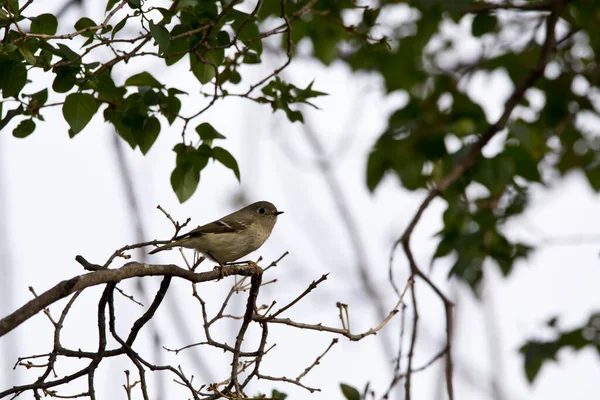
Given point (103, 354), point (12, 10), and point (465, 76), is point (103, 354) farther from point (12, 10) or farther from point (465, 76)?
point (465, 76)

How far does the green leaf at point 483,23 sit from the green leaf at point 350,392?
7.99 ft

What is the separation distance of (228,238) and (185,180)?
109 centimetres

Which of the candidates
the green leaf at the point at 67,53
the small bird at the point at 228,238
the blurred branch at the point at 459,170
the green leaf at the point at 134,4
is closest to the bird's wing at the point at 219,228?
the small bird at the point at 228,238

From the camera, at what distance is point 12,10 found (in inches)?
97.5

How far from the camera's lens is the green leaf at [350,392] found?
3230mm

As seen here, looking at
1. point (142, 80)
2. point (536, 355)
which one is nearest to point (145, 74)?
point (142, 80)

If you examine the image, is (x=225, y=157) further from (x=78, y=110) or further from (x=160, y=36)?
(x=160, y=36)

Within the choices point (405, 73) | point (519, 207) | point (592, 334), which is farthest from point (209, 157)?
point (405, 73)

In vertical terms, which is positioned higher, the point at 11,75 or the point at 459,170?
the point at 459,170

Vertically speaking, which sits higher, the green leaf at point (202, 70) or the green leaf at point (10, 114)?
the green leaf at point (202, 70)

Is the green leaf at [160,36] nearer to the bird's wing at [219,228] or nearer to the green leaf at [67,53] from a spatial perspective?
the green leaf at [67,53]

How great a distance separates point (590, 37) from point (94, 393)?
4.55 m

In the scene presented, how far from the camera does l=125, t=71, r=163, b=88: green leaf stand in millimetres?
3039

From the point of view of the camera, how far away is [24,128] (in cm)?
298
